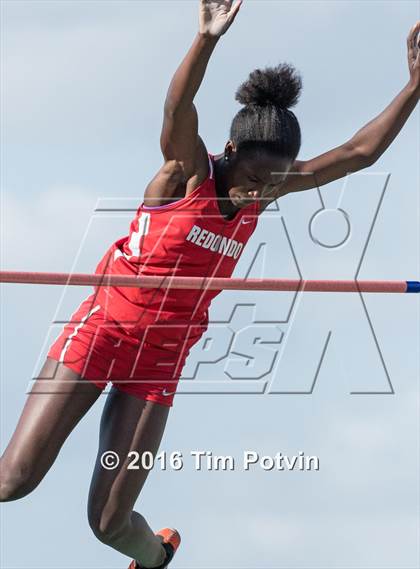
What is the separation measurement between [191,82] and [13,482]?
2547 millimetres

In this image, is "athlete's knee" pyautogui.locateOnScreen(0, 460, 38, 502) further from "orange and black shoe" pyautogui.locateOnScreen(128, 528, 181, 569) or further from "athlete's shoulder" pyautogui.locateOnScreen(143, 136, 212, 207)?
"athlete's shoulder" pyautogui.locateOnScreen(143, 136, 212, 207)

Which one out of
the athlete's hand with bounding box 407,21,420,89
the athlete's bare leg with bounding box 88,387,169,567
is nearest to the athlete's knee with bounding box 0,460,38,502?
the athlete's bare leg with bounding box 88,387,169,567

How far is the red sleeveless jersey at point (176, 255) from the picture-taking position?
8328 millimetres

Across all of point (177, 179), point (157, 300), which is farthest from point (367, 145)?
point (157, 300)

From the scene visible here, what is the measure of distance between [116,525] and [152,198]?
6.60ft

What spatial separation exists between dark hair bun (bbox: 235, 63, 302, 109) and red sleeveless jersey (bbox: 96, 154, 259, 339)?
19.3 inches

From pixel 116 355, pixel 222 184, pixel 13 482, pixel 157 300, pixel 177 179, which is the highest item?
pixel 222 184

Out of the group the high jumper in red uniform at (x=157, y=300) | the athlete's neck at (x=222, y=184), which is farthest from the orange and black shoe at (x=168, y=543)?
the athlete's neck at (x=222, y=184)

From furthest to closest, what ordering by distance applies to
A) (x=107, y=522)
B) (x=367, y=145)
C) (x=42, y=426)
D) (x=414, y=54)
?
(x=367, y=145)
(x=414, y=54)
(x=107, y=522)
(x=42, y=426)

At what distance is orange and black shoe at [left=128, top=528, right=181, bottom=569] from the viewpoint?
9433 millimetres

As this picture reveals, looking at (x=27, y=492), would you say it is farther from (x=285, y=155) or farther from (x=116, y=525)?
(x=285, y=155)

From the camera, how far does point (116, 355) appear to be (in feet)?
Result: 28.1

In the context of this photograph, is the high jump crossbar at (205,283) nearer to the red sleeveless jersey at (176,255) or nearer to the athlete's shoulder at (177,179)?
the red sleeveless jersey at (176,255)

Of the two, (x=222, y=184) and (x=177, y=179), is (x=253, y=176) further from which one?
(x=177, y=179)
